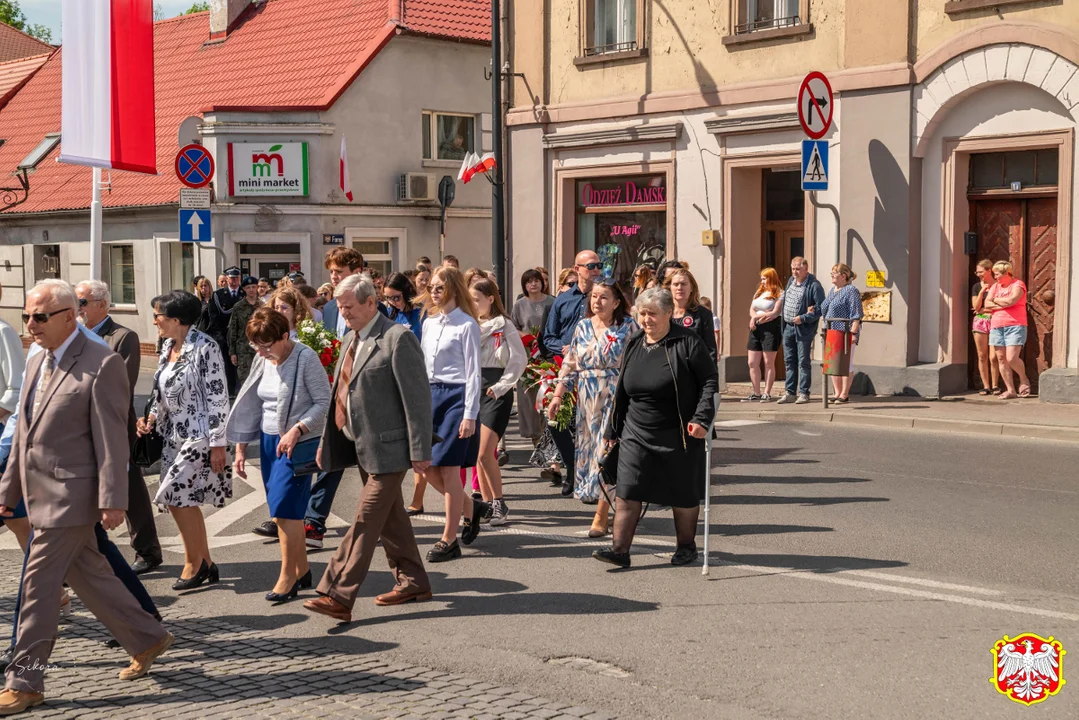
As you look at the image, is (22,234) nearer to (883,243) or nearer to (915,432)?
(883,243)

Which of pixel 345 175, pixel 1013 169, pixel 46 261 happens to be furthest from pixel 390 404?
pixel 46 261

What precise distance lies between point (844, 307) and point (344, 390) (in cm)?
1094

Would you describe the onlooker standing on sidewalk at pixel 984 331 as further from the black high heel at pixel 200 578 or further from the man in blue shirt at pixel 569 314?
the black high heel at pixel 200 578

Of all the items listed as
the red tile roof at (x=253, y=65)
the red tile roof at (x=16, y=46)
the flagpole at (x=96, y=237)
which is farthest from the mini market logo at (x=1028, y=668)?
the red tile roof at (x=16, y=46)

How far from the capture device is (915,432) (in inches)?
589

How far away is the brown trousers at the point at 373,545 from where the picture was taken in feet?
23.4

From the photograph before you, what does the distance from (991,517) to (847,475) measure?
2264 millimetres

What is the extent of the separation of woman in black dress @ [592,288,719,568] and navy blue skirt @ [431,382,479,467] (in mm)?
1080

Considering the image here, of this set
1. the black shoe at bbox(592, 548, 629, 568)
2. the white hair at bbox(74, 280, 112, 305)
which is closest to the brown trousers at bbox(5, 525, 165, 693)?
the white hair at bbox(74, 280, 112, 305)

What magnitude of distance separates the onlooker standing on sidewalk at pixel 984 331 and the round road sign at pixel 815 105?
2.71m

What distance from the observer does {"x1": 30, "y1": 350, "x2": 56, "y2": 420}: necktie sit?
6055mm

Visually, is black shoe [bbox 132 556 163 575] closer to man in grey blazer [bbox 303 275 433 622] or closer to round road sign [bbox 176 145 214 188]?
man in grey blazer [bbox 303 275 433 622]

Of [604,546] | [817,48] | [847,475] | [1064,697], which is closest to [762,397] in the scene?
[817,48]

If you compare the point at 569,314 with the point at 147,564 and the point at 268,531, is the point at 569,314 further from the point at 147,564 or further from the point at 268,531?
the point at 147,564
